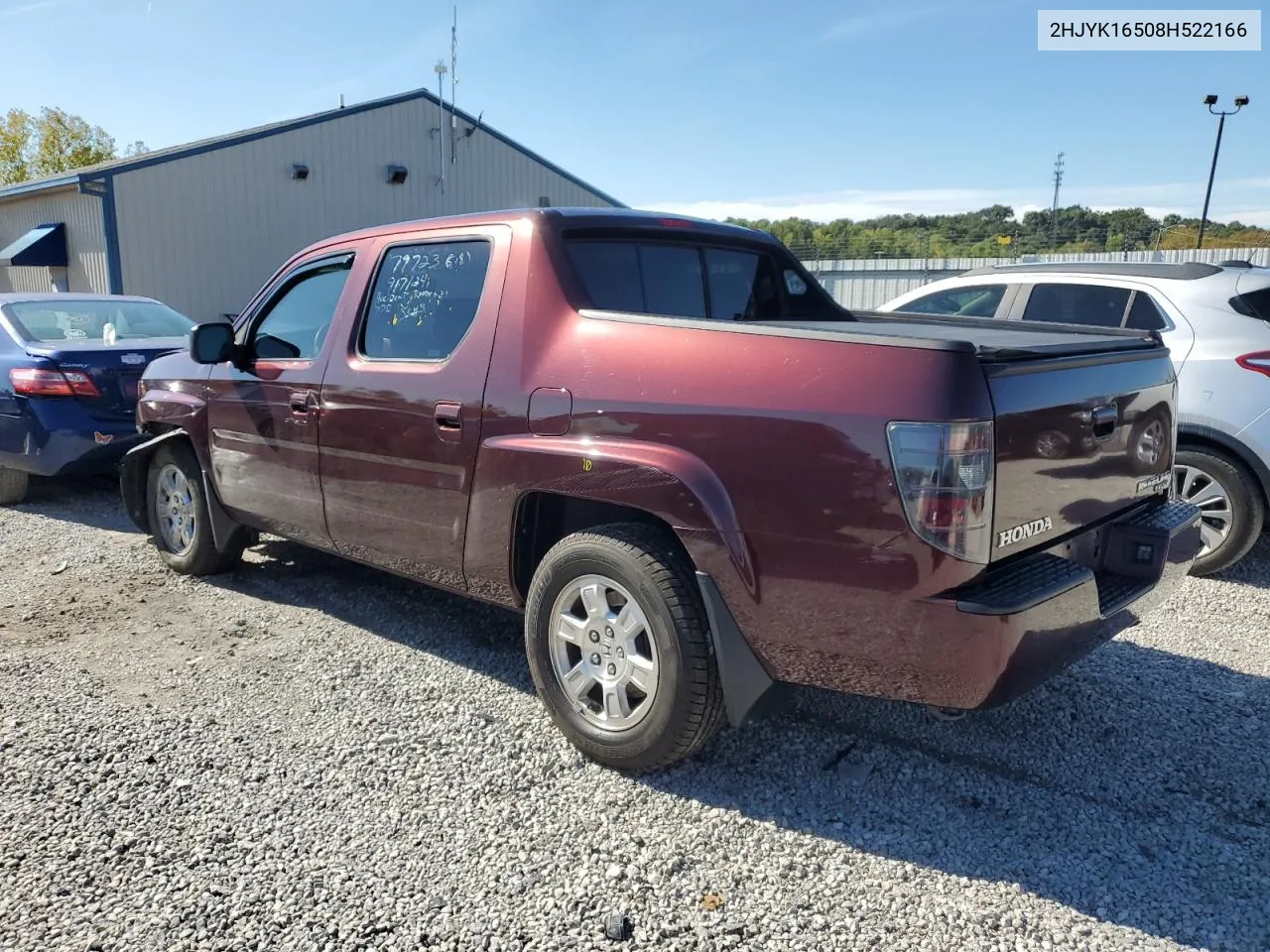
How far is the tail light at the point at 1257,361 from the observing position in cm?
505

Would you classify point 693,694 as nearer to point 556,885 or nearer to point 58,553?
point 556,885

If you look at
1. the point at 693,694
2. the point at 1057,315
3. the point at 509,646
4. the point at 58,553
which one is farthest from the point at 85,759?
the point at 1057,315

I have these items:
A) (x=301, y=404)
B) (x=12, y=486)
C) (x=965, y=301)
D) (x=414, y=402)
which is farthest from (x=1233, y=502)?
(x=12, y=486)

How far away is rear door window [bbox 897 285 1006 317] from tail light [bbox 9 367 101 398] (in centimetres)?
570

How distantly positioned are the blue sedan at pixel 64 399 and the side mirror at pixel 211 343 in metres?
2.61

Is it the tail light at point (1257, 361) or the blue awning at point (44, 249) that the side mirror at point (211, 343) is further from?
the blue awning at point (44, 249)

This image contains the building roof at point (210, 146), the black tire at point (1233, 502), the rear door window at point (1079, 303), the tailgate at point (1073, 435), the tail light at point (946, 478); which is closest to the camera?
the tail light at point (946, 478)

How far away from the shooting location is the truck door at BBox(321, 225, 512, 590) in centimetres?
351

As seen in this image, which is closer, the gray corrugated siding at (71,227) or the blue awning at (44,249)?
the gray corrugated siding at (71,227)

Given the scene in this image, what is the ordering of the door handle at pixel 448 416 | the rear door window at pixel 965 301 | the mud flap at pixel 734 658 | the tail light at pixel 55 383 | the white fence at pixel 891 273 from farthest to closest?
the white fence at pixel 891 273 → the tail light at pixel 55 383 → the rear door window at pixel 965 301 → the door handle at pixel 448 416 → the mud flap at pixel 734 658

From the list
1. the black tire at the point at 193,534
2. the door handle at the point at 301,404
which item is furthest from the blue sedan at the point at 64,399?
the door handle at the point at 301,404

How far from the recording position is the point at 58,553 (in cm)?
586

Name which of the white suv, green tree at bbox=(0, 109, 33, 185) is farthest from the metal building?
green tree at bbox=(0, 109, 33, 185)

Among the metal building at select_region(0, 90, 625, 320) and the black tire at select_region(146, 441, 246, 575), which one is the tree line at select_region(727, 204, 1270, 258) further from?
the black tire at select_region(146, 441, 246, 575)
